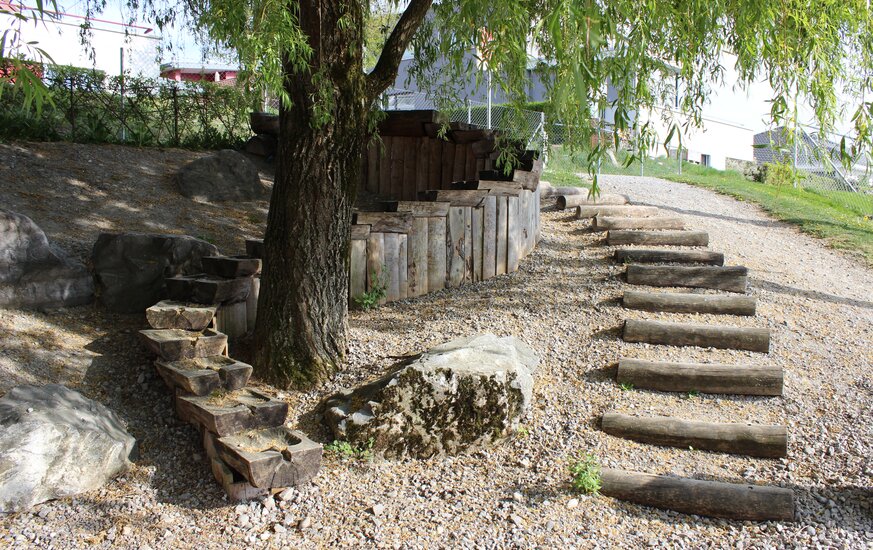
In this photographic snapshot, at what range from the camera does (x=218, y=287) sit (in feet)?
16.5

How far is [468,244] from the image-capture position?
6516 millimetres

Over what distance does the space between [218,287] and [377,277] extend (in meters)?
1.39

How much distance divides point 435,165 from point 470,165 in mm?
531

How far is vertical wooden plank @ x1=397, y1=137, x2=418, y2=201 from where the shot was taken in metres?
8.73

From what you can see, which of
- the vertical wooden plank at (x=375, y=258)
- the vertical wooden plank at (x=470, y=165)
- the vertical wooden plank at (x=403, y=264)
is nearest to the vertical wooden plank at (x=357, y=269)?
the vertical wooden plank at (x=375, y=258)

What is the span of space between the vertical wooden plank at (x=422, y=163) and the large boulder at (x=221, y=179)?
70.1 inches

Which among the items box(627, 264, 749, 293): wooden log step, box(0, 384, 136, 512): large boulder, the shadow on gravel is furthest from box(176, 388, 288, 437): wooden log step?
the shadow on gravel

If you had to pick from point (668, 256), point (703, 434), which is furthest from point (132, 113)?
point (703, 434)

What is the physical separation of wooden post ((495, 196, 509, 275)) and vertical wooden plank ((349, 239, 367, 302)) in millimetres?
1398

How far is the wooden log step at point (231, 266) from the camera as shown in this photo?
17.3ft

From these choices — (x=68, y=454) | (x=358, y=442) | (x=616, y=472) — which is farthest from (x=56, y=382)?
(x=616, y=472)

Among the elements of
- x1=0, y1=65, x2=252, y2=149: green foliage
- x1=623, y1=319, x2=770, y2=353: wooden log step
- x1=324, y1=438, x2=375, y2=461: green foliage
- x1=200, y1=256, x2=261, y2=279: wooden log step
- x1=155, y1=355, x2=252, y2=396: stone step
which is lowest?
x1=324, y1=438, x2=375, y2=461: green foliage

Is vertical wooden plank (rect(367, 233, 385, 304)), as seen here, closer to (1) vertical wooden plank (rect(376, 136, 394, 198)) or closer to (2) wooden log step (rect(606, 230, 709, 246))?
(2) wooden log step (rect(606, 230, 709, 246))

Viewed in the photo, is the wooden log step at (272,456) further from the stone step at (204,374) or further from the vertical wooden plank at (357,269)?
the vertical wooden plank at (357,269)
